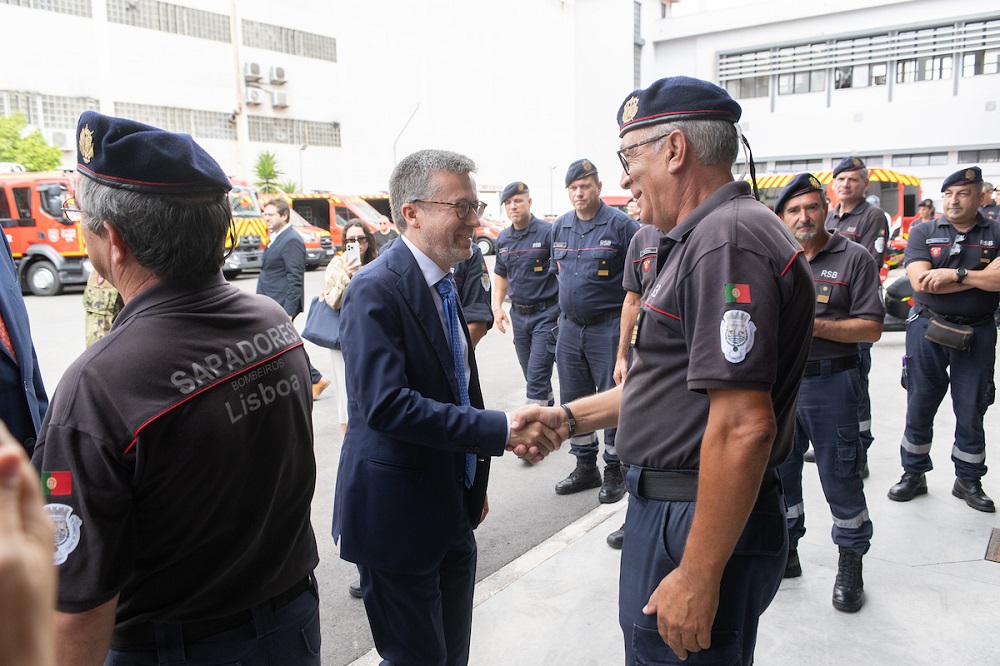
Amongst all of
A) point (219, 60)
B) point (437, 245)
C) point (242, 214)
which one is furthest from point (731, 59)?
point (437, 245)

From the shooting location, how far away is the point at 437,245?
2.39 meters

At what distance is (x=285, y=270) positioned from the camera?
755 centimetres

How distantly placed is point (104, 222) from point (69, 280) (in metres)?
16.7

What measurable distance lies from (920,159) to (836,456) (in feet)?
118

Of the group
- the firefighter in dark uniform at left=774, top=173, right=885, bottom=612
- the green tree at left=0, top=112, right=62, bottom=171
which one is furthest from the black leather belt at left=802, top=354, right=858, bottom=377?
the green tree at left=0, top=112, right=62, bottom=171

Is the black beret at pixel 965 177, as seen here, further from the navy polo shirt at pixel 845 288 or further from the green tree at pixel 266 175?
the green tree at pixel 266 175

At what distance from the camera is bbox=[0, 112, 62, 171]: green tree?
23098 millimetres

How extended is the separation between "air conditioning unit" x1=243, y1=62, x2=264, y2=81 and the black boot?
3368 cm

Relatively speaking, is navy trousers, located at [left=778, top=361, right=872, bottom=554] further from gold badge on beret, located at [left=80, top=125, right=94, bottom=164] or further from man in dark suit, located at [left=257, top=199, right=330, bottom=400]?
man in dark suit, located at [left=257, top=199, right=330, bottom=400]

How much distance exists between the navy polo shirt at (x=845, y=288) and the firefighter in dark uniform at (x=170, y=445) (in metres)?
2.99

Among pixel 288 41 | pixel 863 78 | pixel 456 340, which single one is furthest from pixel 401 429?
pixel 863 78

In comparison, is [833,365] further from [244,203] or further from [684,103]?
[244,203]

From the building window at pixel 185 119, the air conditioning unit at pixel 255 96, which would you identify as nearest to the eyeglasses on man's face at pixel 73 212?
the building window at pixel 185 119

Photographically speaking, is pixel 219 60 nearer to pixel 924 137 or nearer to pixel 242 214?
pixel 242 214
